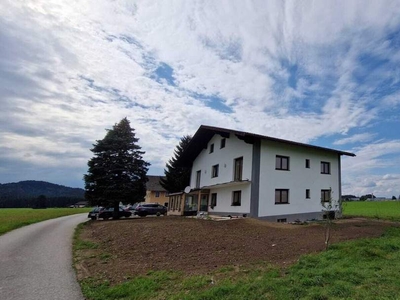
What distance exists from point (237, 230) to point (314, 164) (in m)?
13.3

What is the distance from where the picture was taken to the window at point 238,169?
882 inches

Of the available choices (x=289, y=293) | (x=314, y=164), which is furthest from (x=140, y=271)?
(x=314, y=164)

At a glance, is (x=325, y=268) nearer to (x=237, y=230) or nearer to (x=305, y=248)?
(x=305, y=248)

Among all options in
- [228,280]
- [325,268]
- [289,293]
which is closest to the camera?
[289,293]

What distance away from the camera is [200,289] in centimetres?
559

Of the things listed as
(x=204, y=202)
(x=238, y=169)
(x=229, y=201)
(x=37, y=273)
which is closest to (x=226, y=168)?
(x=238, y=169)

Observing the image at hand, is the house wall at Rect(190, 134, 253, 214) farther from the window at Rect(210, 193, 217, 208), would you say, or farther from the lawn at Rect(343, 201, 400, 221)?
the lawn at Rect(343, 201, 400, 221)

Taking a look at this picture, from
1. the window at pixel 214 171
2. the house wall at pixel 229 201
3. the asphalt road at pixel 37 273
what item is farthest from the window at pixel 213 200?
the asphalt road at pixel 37 273

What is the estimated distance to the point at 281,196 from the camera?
21.7 metres

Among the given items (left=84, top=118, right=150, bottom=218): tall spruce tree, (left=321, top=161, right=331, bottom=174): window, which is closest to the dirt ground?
(left=321, top=161, right=331, bottom=174): window

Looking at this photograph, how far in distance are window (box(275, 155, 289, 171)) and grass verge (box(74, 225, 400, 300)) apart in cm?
1443

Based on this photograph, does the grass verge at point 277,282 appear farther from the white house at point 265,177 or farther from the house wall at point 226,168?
the house wall at point 226,168

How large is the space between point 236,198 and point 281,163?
4564mm

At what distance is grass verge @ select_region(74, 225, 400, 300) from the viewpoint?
500cm
